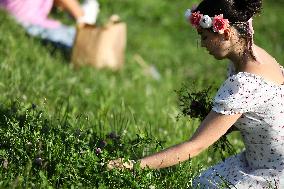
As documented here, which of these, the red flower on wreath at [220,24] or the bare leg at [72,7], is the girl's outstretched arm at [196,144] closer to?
the red flower on wreath at [220,24]

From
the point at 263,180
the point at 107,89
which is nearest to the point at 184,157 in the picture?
the point at 263,180

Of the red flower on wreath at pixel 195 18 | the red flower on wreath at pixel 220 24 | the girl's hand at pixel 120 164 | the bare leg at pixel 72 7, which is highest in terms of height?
the red flower on wreath at pixel 220 24

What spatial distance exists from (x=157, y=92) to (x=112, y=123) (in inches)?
78.3

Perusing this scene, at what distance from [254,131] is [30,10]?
4.43 m

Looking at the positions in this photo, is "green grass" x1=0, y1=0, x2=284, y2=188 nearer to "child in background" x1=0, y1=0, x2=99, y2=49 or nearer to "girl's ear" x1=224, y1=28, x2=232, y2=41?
"child in background" x1=0, y1=0, x2=99, y2=49

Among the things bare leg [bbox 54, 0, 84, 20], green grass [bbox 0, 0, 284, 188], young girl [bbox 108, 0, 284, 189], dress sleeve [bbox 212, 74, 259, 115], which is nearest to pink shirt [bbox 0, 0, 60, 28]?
bare leg [bbox 54, 0, 84, 20]

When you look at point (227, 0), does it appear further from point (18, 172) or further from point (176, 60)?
point (176, 60)

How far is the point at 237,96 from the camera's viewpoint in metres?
3.45

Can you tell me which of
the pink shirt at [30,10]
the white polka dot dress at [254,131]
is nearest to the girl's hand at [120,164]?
the white polka dot dress at [254,131]

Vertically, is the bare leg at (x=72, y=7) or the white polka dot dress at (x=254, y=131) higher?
the white polka dot dress at (x=254, y=131)

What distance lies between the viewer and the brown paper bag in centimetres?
706

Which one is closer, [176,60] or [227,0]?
[227,0]

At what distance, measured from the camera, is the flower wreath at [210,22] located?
11.4 ft

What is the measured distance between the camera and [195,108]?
4.02 metres
